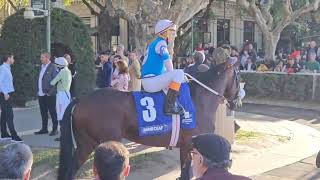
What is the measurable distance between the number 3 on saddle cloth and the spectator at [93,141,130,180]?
12.3 ft

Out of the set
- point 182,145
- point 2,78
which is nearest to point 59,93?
point 2,78

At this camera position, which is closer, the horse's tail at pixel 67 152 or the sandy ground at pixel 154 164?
the horse's tail at pixel 67 152

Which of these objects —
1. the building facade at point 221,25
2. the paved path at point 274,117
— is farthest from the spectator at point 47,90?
the building facade at point 221,25

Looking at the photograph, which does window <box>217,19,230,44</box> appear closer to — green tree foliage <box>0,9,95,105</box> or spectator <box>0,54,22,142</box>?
green tree foliage <box>0,9,95,105</box>

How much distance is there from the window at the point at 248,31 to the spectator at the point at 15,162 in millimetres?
44076

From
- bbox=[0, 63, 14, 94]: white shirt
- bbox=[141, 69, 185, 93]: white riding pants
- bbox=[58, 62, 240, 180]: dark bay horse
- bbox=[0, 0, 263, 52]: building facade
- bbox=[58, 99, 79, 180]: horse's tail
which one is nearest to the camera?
bbox=[58, 99, 79, 180]: horse's tail

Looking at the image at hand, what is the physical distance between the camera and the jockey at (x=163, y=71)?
7078 mm

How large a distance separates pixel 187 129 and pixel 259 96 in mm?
13235

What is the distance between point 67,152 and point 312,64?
1473cm

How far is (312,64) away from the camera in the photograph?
19.7 metres

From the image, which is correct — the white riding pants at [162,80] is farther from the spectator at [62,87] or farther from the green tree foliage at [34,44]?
the green tree foliage at [34,44]

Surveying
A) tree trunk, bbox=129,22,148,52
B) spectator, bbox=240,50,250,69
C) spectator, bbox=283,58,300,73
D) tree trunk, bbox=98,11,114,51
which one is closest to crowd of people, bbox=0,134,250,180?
tree trunk, bbox=129,22,148,52

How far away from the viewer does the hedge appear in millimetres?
18953

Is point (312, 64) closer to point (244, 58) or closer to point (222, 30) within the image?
point (244, 58)
